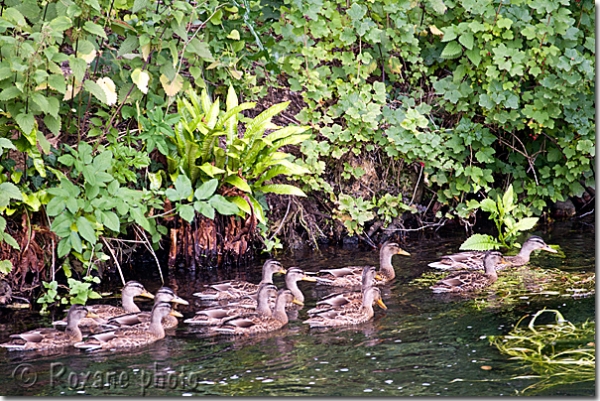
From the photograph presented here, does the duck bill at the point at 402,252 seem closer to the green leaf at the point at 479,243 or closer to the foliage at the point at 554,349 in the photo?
the green leaf at the point at 479,243

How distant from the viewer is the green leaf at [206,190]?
33.3ft

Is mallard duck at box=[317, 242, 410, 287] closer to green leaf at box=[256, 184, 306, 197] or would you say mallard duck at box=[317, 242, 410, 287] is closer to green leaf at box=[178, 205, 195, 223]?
green leaf at box=[256, 184, 306, 197]

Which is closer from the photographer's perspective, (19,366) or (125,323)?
(19,366)

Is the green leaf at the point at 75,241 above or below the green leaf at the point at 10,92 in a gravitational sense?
below

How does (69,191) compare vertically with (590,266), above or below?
above

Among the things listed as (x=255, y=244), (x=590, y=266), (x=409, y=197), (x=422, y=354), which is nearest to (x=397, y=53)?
(x=409, y=197)

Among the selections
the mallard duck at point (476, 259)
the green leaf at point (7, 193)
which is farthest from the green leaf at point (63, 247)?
the mallard duck at point (476, 259)

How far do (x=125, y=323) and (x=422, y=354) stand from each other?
9.30ft

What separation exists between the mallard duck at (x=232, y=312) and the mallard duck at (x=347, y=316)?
0.46 m

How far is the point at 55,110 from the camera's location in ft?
30.0

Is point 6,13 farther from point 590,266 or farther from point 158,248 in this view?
point 590,266

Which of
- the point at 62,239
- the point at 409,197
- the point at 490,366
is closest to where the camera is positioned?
the point at 490,366

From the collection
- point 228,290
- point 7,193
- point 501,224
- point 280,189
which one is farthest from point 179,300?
point 501,224

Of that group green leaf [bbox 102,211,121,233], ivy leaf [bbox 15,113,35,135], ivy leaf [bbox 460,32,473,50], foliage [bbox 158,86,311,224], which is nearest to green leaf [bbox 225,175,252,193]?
foliage [bbox 158,86,311,224]
